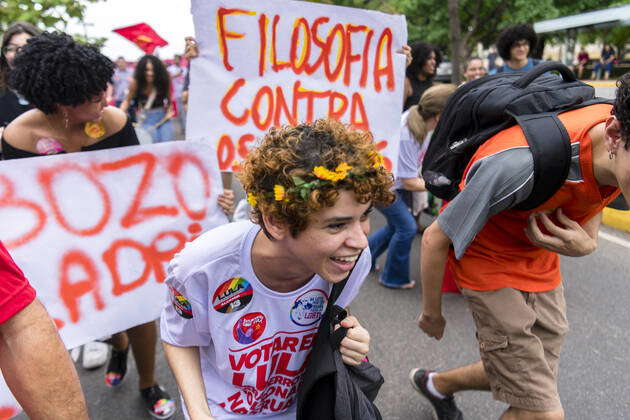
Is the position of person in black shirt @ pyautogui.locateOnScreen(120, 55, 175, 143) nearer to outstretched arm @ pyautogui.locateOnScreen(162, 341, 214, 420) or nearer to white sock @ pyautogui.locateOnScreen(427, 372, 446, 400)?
white sock @ pyautogui.locateOnScreen(427, 372, 446, 400)

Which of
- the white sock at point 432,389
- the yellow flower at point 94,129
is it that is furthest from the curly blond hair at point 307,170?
the white sock at point 432,389

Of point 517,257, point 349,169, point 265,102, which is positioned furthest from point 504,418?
point 265,102

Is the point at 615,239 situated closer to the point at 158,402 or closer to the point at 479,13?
the point at 158,402

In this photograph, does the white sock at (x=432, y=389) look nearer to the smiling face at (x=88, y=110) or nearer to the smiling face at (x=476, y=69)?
the smiling face at (x=88, y=110)

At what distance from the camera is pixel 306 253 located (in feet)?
3.93

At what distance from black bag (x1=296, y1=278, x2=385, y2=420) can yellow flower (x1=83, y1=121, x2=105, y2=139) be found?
1374mm

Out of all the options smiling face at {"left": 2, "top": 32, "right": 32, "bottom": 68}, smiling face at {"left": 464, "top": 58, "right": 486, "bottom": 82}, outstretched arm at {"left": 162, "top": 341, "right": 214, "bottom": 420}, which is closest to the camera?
outstretched arm at {"left": 162, "top": 341, "right": 214, "bottom": 420}

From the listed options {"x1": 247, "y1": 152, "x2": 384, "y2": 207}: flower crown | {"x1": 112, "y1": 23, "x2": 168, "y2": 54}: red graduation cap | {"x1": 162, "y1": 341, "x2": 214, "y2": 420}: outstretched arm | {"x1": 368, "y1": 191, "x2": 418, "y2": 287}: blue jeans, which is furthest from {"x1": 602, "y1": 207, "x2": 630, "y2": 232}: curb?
{"x1": 112, "y1": 23, "x2": 168, "y2": 54}: red graduation cap

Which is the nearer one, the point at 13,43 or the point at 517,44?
the point at 13,43

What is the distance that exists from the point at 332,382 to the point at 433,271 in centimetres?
62

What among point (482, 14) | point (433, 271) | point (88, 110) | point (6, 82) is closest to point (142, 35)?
point (6, 82)

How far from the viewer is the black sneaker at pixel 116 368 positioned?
254 cm

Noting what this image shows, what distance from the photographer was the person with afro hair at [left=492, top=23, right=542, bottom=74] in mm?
4391

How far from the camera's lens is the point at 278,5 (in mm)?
2615
